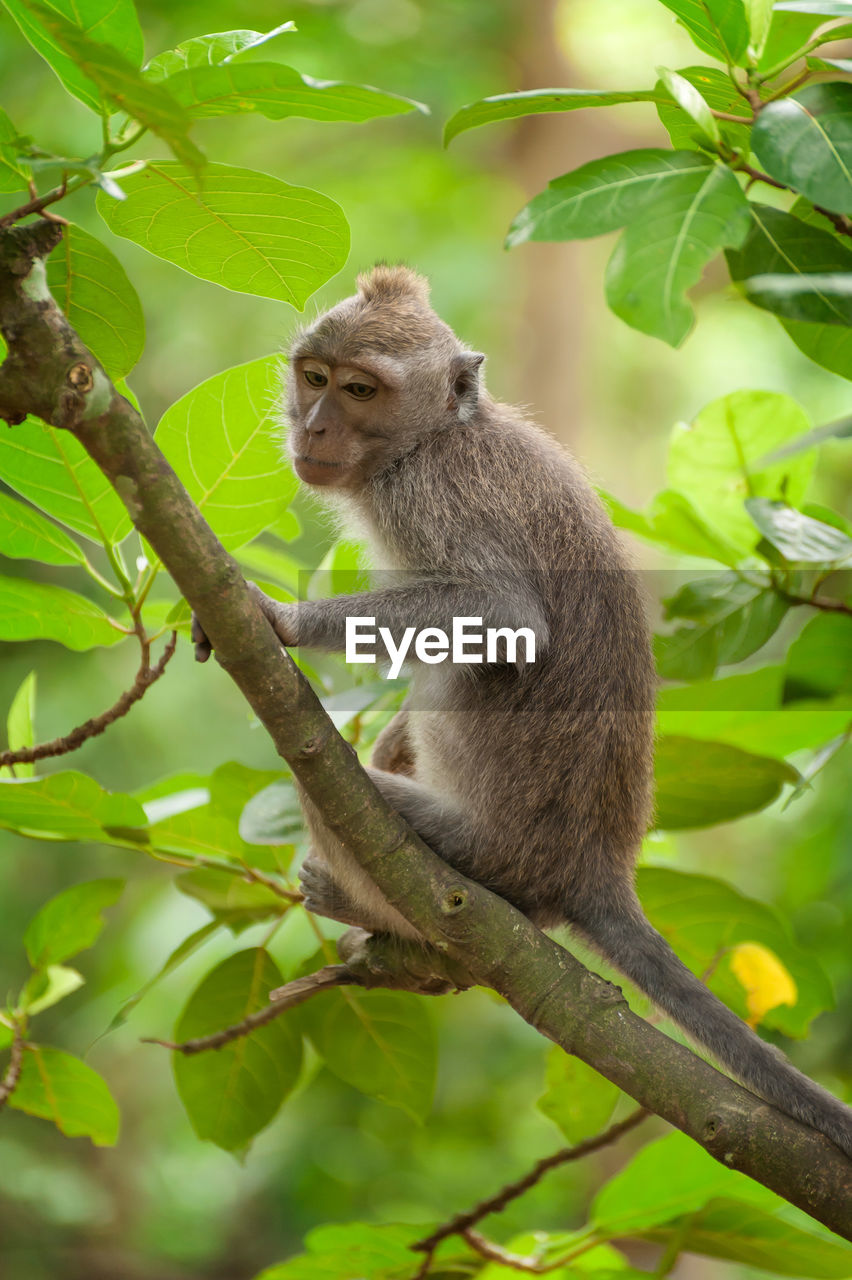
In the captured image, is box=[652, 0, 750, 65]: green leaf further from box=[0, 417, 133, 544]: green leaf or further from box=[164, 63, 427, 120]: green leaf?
box=[0, 417, 133, 544]: green leaf

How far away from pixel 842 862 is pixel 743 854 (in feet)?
9.90

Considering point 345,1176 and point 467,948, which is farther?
point 345,1176

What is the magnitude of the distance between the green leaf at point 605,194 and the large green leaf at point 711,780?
1155mm

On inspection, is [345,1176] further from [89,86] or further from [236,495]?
[89,86]

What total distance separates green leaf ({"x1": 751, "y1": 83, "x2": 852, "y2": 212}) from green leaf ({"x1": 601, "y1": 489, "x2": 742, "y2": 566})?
3.53ft

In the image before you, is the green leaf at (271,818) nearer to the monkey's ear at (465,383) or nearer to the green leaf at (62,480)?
the green leaf at (62,480)

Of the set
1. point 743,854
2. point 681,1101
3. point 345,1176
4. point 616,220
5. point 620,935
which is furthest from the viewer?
point 743,854

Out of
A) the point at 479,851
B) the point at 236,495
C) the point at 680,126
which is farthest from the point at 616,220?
the point at 479,851

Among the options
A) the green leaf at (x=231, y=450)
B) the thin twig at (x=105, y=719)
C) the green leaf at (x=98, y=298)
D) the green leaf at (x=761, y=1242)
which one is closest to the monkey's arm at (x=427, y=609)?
the green leaf at (x=231, y=450)

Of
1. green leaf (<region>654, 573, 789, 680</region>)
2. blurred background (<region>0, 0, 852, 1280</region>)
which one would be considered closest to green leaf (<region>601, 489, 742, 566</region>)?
green leaf (<region>654, 573, 789, 680</region>)

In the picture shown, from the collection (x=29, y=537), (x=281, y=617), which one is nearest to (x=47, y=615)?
(x=29, y=537)

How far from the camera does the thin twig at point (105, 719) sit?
184 cm

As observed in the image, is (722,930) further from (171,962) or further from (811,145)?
(811,145)

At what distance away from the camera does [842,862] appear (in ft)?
16.0
